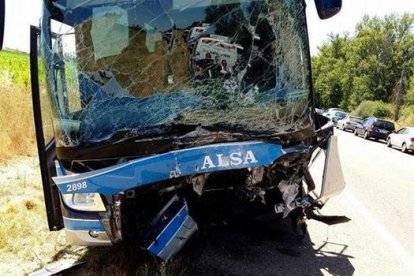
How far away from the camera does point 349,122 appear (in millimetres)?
36844

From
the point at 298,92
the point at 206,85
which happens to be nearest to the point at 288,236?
the point at 298,92

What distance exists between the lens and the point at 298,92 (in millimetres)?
4305

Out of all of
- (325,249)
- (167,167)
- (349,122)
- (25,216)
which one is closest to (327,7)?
(167,167)

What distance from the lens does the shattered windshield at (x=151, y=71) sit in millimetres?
4035

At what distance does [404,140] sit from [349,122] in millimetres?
14060

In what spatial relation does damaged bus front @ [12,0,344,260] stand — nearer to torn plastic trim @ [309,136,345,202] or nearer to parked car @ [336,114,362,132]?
torn plastic trim @ [309,136,345,202]

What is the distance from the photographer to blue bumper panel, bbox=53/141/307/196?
3.67 metres

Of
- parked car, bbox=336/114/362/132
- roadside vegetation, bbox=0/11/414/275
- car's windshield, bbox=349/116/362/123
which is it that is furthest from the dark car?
roadside vegetation, bbox=0/11/414/275

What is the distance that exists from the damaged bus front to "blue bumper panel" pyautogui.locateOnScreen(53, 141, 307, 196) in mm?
11

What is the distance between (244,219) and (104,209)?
1596 mm

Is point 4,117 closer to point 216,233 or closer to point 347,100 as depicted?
point 216,233

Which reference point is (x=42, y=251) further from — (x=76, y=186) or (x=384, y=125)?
(x=384, y=125)

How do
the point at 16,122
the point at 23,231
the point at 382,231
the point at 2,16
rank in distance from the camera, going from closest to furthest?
1. the point at 2,16
2. the point at 23,231
3. the point at 382,231
4. the point at 16,122

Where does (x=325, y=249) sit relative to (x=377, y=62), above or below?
below
